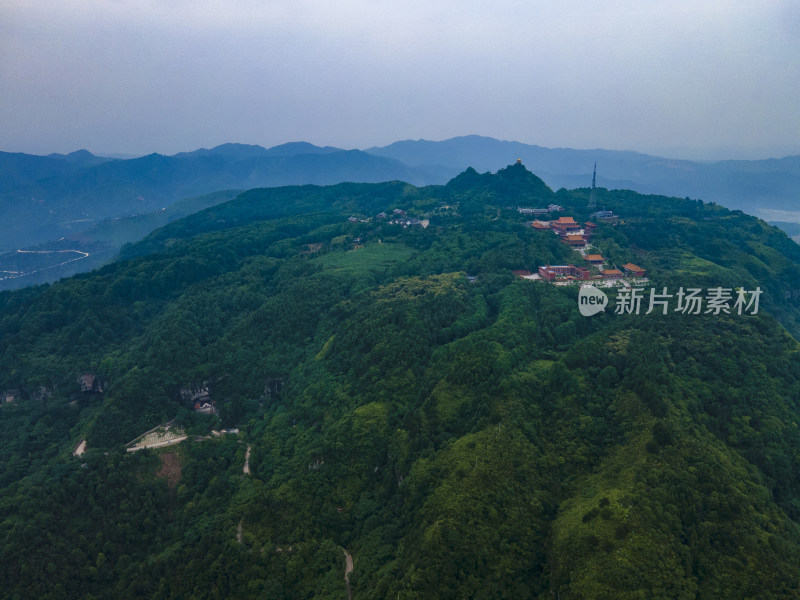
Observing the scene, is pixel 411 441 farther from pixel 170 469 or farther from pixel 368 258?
pixel 368 258

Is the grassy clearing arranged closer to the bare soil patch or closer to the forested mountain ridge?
the forested mountain ridge

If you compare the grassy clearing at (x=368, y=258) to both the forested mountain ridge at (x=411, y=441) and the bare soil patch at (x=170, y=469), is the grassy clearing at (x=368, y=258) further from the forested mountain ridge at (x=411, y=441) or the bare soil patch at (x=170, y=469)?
the bare soil patch at (x=170, y=469)

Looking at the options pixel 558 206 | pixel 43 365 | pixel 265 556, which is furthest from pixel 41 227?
pixel 265 556

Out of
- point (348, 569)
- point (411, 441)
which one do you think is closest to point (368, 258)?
→ point (411, 441)

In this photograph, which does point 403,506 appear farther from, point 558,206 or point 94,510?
point 558,206

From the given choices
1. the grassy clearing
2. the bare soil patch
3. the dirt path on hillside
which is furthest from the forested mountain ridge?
the grassy clearing

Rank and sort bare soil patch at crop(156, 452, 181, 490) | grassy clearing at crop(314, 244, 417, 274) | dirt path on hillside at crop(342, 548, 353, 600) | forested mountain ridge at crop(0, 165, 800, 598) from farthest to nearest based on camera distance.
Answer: grassy clearing at crop(314, 244, 417, 274) → bare soil patch at crop(156, 452, 181, 490) → dirt path on hillside at crop(342, 548, 353, 600) → forested mountain ridge at crop(0, 165, 800, 598)

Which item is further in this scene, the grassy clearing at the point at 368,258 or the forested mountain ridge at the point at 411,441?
the grassy clearing at the point at 368,258

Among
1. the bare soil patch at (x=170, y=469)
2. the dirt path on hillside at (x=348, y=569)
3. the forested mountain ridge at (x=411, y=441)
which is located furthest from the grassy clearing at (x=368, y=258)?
the dirt path on hillside at (x=348, y=569)
